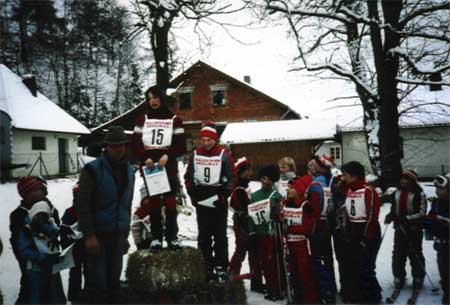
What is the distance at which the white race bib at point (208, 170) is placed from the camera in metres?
4.79

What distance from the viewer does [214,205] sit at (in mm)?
4734

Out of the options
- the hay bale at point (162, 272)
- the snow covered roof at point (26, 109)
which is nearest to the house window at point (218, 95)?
the snow covered roof at point (26, 109)

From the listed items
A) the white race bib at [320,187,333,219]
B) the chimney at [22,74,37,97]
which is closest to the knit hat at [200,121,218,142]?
the white race bib at [320,187,333,219]

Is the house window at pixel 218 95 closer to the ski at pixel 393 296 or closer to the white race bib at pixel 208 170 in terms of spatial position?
the white race bib at pixel 208 170

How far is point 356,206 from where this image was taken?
472 centimetres

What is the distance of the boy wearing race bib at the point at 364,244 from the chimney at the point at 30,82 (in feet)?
67.7

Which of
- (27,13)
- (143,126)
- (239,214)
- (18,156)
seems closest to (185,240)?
(239,214)

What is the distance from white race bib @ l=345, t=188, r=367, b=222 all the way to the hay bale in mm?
2072

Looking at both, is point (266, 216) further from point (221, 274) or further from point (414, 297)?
point (414, 297)

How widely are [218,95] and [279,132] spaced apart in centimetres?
893

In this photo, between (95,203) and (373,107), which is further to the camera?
(373,107)

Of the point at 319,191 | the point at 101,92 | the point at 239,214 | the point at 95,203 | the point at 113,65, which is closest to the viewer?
the point at 95,203

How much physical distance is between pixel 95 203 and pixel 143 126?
1.31 meters

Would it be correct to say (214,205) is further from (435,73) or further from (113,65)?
(113,65)
